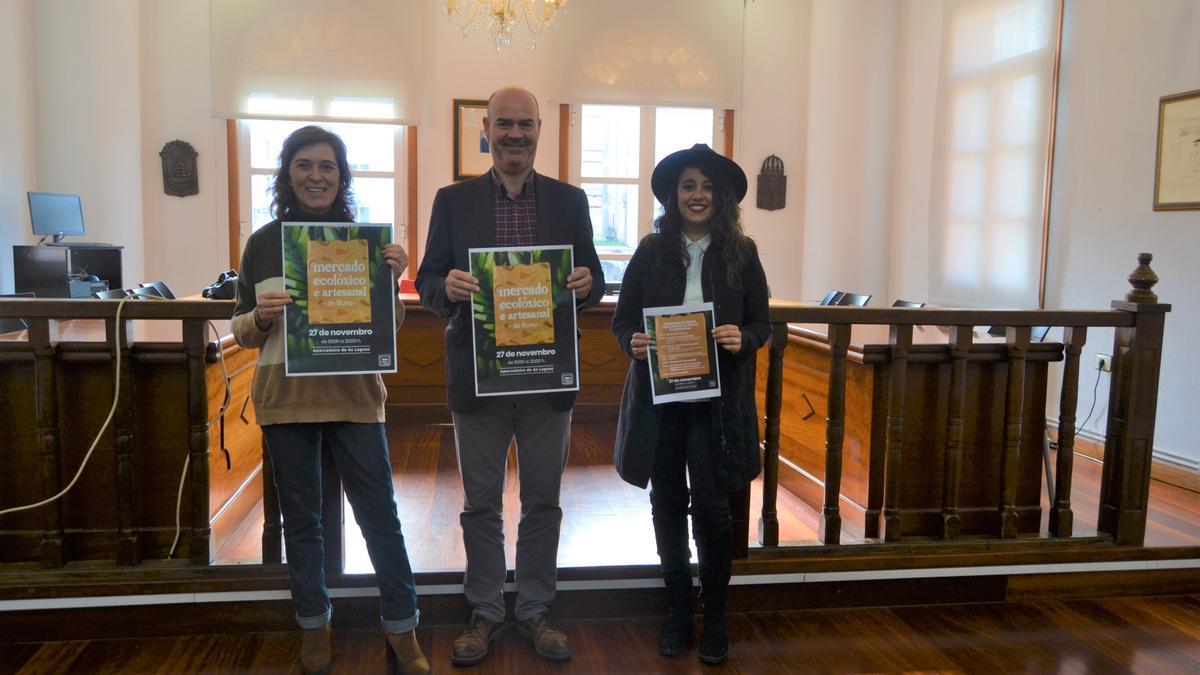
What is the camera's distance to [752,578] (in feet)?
8.75

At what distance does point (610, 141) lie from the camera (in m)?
7.44

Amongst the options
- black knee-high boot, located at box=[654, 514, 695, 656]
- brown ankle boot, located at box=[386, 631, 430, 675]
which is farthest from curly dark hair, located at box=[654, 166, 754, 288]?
brown ankle boot, located at box=[386, 631, 430, 675]

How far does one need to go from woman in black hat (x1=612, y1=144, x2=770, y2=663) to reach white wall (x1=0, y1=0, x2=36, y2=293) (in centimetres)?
542

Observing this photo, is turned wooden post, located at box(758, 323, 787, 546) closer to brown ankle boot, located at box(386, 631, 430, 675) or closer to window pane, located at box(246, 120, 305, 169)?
brown ankle boot, located at box(386, 631, 430, 675)

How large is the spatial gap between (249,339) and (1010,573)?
2.53m

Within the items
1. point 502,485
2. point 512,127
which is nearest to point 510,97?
point 512,127

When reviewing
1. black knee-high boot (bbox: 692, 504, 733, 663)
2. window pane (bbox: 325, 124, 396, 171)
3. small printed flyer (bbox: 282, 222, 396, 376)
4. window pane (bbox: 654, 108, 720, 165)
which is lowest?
black knee-high boot (bbox: 692, 504, 733, 663)

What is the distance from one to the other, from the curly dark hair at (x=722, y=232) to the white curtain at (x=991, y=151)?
368 cm

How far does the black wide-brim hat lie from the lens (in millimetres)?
2219

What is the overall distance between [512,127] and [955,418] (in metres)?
1.77

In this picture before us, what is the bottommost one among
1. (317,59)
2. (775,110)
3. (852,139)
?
(852,139)

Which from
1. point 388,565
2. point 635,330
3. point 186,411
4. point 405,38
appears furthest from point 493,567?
point 405,38

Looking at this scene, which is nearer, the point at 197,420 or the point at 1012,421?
the point at 197,420

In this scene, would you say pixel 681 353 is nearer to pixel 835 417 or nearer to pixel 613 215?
pixel 835 417
